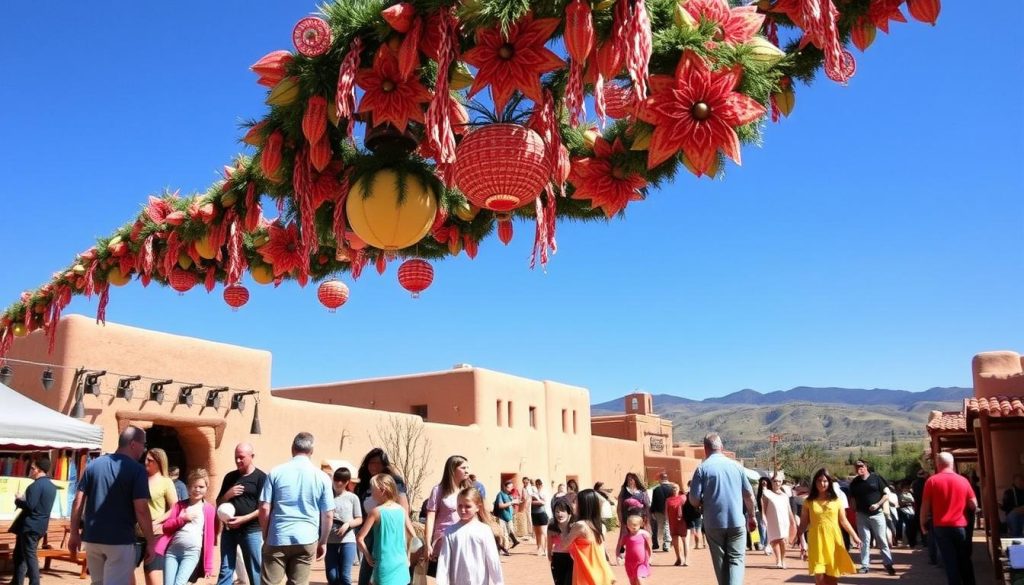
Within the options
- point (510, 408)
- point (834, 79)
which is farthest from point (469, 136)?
point (510, 408)

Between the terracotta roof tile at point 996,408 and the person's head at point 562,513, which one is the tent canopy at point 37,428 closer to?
the person's head at point 562,513

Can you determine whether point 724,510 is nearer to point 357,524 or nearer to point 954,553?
point 357,524

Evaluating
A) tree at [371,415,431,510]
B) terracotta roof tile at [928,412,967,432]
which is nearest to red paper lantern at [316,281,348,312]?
terracotta roof tile at [928,412,967,432]

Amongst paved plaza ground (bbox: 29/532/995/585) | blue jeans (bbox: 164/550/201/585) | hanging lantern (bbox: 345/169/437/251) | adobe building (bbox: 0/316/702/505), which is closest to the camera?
hanging lantern (bbox: 345/169/437/251)

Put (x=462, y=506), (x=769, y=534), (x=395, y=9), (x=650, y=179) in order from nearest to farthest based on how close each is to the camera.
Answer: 1. (x=395, y=9)
2. (x=650, y=179)
3. (x=462, y=506)
4. (x=769, y=534)

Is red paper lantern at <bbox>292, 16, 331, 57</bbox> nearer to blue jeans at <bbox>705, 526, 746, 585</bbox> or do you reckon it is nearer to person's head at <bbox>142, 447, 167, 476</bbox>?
blue jeans at <bbox>705, 526, 746, 585</bbox>

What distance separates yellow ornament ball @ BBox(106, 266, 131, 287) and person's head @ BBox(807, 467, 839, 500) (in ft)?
22.7

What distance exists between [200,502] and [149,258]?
2.62 meters

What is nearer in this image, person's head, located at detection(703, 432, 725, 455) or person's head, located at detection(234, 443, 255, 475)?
person's head, located at detection(234, 443, 255, 475)

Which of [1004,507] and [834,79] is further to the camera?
[1004,507]

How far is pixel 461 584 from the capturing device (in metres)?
5.14

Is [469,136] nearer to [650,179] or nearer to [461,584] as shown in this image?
[650,179]

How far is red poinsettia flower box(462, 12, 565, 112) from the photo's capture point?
7.98 feet

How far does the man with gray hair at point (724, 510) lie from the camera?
6.76 m
